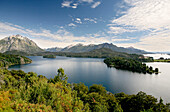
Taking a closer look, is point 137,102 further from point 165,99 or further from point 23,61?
point 23,61

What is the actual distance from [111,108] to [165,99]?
34884 millimetres

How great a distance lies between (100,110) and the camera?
65.1 feet

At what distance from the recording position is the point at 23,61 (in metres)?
152

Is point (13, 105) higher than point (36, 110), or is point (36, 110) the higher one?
point (13, 105)

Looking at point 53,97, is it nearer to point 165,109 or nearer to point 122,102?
point 122,102

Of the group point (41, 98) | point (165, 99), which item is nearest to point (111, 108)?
point (41, 98)

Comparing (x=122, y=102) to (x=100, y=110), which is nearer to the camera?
(x=100, y=110)

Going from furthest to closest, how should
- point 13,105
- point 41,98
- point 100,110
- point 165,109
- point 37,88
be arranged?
point 165,109 → point 100,110 → point 37,88 → point 41,98 → point 13,105

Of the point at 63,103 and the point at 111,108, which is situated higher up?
the point at 63,103

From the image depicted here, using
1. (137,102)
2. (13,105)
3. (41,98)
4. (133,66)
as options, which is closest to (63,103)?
(41,98)

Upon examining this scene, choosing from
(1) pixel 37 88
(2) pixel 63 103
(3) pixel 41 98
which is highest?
(1) pixel 37 88

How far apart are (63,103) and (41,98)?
347 cm

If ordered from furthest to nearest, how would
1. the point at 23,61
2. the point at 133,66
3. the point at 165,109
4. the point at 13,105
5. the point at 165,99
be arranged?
the point at 23,61 → the point at 133,66 → the point at 165,99 → the point at 165,109 → the point at 13,105

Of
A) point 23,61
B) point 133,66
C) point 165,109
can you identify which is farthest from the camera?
point 23,61
